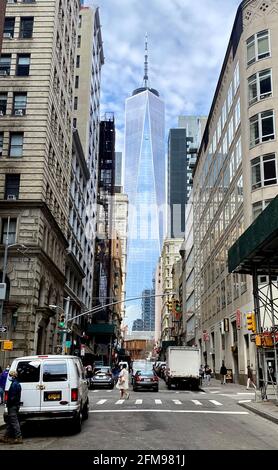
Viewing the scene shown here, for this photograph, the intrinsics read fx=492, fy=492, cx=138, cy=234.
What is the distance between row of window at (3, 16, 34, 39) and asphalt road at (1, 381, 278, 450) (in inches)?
1406

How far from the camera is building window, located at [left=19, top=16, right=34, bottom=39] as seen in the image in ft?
144

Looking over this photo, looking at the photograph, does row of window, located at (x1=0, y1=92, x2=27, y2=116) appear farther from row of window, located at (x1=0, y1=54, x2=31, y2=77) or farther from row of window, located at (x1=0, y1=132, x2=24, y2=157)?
row of window, located at (x1=0, y1=54, x2=31, y2=77)

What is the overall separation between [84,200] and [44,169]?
30596 mm

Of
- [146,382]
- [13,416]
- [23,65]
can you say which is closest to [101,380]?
[146,382]

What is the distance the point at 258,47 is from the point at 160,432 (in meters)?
38.5

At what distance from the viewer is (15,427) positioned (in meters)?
11.9

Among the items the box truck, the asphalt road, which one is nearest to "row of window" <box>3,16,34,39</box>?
the box truck

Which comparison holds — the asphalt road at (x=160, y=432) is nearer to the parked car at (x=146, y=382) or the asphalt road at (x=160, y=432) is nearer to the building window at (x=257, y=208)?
the parked car at (x=146, y=382)

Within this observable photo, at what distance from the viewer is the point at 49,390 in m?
13.8

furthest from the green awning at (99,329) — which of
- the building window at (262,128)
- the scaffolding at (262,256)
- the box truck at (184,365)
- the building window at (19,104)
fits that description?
the scaffolding at (262,256)

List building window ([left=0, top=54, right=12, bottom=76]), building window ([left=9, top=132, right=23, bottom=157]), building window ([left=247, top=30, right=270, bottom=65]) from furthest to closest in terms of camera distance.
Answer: building window ([left=247, top=30, right=270, bottom=65]) < building window ([left=0, top=54, right=12, bottom=76]) < building window ([left=9, top=132, right=23, bottom=157])

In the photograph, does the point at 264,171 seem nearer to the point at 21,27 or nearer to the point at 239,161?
the point at 239,161

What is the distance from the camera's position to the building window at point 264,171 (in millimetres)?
39594

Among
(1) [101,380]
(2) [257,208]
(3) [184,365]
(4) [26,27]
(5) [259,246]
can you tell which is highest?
(4) [26,27]
